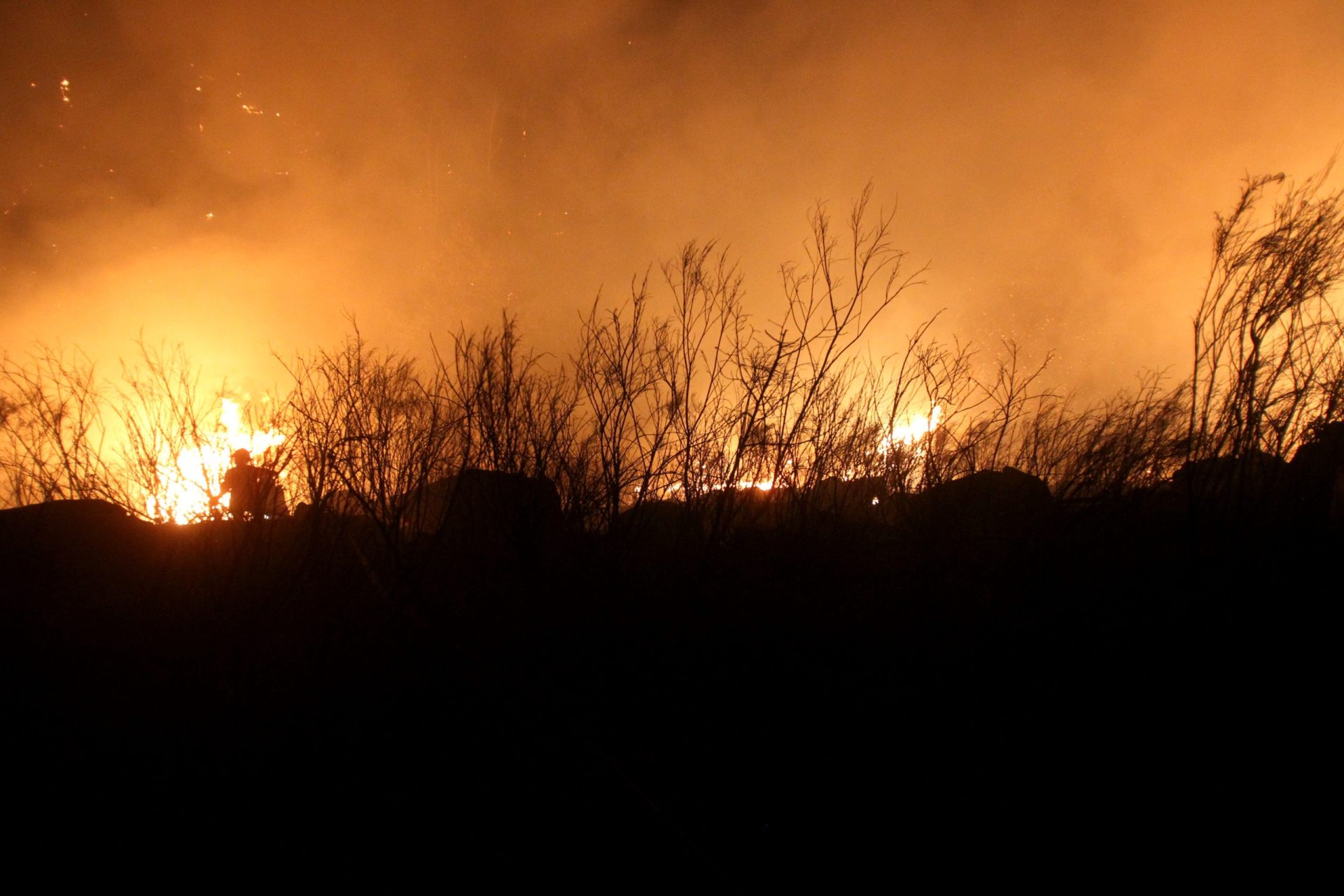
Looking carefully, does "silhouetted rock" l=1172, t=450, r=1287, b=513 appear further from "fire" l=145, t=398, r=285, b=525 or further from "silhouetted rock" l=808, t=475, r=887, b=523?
"fire" l=145, t=398, r=285, b=525

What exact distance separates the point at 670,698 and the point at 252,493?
10.8 ft

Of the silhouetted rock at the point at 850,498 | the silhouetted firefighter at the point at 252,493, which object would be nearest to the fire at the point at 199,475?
the silhouetted firefighter at the point at 252,493

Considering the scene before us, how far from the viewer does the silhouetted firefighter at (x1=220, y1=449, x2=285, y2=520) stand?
161 inches

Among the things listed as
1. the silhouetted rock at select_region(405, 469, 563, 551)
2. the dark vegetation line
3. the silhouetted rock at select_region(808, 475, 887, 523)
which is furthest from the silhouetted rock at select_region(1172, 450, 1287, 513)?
the silhouetted rock at select_region(405, 469, 563, 551)

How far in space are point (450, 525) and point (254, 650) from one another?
67.7 inches

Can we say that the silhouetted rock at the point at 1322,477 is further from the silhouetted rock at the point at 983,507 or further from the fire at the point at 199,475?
the fire at the point at 199,475

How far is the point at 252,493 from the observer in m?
4.16

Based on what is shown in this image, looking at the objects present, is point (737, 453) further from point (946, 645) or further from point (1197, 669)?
point (1197, 669)

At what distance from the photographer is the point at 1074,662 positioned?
10.1ft

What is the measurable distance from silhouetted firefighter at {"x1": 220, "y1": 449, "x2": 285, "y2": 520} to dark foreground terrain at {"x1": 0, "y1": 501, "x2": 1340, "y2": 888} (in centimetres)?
13

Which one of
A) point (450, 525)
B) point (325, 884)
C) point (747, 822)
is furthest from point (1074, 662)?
point (450, 525)

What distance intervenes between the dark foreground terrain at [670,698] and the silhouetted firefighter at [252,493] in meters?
0.13

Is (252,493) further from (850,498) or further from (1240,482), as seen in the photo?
(1240,482)

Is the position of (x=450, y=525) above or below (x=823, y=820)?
above
